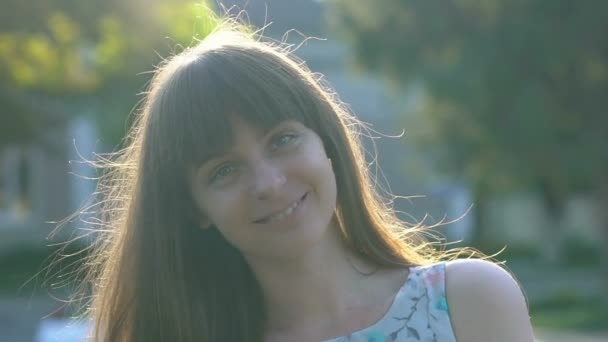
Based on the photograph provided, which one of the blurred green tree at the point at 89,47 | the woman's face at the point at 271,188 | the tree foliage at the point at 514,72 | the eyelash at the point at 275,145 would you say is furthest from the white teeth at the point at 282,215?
the tree foliage at the point at 514,72

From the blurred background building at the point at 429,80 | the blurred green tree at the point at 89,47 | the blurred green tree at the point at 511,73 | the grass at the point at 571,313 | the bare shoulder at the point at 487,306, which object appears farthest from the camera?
the blurred green tree at the point at 511,73

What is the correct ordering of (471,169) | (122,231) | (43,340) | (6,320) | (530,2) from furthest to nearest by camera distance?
(471,169) → (6,320) → (530,2) → (43,340) → (122,231)

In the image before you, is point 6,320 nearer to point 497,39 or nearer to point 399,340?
point 497,39

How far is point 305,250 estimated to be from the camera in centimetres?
231

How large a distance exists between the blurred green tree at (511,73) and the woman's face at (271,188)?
1485 cm

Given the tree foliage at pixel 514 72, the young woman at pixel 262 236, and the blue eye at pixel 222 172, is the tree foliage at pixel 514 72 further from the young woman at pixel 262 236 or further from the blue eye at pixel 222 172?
the blue eye at pixel 222 172

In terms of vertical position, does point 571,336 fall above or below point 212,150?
above

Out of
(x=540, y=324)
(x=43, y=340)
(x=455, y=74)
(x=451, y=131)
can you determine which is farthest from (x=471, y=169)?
(x=43, y=340)

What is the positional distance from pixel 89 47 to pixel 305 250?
1565 centimetres

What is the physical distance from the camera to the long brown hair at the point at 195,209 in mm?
2289

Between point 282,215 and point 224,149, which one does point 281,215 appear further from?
point 224,149

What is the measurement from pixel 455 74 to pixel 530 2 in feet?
5.08

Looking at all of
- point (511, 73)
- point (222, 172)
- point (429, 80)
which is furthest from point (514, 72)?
point (222, 172)

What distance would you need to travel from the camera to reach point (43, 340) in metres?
9.27
